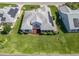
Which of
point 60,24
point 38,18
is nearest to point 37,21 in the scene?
point 38,18

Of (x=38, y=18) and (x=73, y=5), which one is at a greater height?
(x=73, y=5)

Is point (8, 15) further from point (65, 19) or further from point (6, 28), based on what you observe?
point (65, 19)

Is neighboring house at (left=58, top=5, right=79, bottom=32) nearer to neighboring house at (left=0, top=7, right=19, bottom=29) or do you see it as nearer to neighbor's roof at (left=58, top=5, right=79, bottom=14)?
neighbor's roof at (left=58, top=5, right=79, bottom=14)

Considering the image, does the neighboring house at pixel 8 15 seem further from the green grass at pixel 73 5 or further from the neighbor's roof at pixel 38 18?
the green grass at pixel 73 5

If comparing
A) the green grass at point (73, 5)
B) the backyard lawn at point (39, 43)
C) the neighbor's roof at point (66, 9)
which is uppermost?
the green grass at point (73, 5)

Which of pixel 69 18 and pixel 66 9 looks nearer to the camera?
pixel 69 18

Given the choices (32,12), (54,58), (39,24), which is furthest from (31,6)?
(54,58)

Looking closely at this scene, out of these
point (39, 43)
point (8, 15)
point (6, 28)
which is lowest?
point (39, 43)

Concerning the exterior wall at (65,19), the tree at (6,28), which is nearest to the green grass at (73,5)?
the exterior wall at (65,19)
